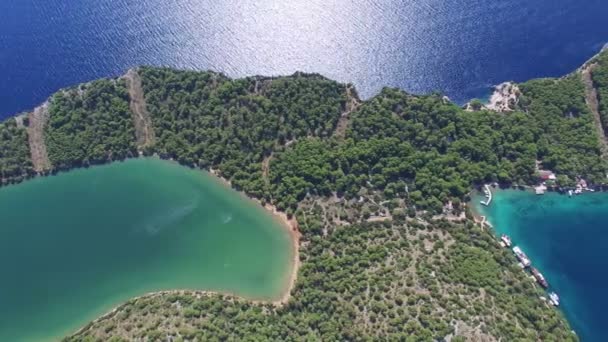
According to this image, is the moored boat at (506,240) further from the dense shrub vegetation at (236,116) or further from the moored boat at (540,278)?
the dense shrub vegetation at (236,116)

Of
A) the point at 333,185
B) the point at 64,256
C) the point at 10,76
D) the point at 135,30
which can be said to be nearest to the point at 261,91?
the point at 333,185

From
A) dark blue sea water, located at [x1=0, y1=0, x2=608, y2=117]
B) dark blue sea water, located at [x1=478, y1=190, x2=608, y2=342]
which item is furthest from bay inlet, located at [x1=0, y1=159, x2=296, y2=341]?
dark blue sea water, located at [x1=478, y1=190, x2=608, y2=342]

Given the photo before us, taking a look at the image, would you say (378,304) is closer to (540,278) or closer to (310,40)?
(540,278)

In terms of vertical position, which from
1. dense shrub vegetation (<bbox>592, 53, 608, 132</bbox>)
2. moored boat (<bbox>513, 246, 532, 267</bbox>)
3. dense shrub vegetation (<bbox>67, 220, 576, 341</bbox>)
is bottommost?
dense shrub vegetation (<bbox>67, 220, 576, 341</bbox>)

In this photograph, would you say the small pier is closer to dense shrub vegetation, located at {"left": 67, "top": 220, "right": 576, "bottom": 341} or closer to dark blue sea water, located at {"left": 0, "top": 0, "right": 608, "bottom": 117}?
dense shrub vegetation, located at {"left": 67, "top": 220, "right": 576, "bottom": 341}

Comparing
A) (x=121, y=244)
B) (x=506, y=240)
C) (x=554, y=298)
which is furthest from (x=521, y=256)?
(x=121, y=244)
